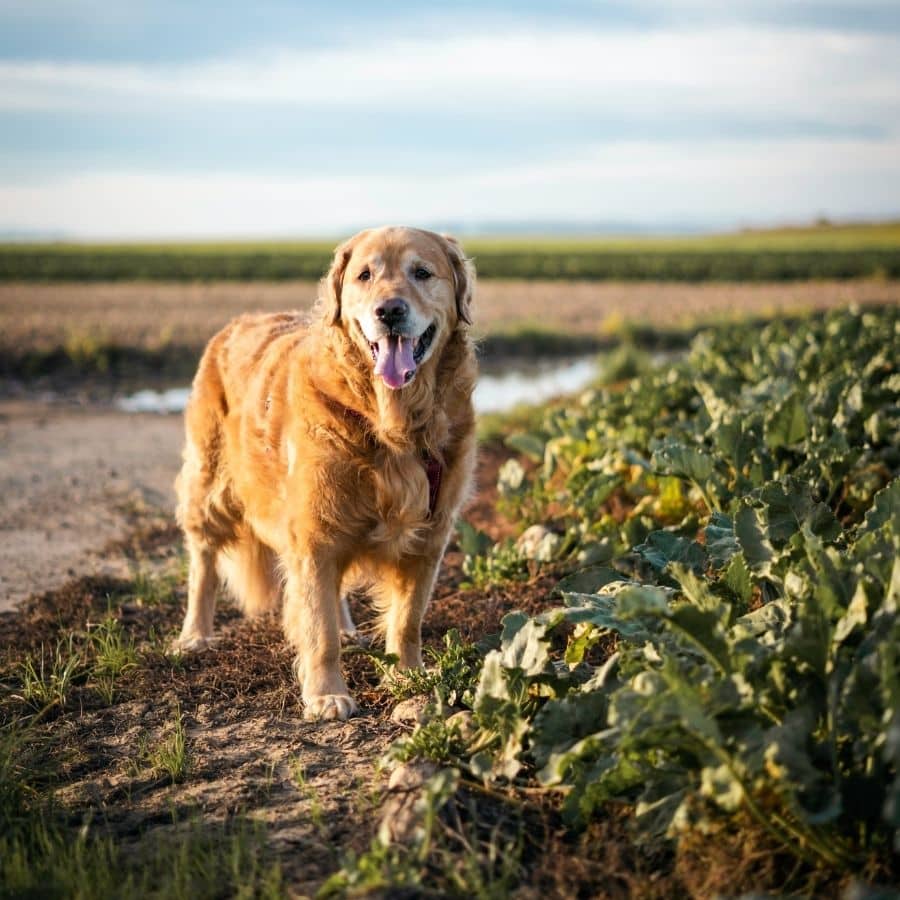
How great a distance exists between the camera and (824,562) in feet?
10.2

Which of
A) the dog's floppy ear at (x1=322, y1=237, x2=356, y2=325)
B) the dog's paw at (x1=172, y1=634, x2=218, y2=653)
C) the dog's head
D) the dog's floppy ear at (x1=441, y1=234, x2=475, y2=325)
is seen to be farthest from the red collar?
the dog's paw at (x1=172, y1=634, x2=218, y2=653)

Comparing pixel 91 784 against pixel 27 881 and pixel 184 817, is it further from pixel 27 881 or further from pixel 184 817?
pixel 27 881

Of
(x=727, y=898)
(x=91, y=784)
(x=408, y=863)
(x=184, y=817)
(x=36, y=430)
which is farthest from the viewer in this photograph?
(x=36, y=430)

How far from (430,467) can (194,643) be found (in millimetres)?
1900

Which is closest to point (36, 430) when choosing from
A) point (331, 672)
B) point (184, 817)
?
point (331, 672)

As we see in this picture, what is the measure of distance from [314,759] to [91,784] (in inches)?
33.8

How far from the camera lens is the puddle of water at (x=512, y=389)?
49.1ft

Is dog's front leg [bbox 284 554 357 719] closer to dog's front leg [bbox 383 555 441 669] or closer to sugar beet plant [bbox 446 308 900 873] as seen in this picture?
dog's front leg [bbox 383 555 441 669]

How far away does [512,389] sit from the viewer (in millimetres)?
17234

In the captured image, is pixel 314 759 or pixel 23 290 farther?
pixel 23 290

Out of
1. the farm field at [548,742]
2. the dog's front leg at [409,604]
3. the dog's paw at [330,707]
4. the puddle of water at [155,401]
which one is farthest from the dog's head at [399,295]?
the puddle of water at [155,401]

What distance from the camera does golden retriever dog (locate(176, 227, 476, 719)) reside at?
448 cm

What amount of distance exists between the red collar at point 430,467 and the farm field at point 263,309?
10943 mm

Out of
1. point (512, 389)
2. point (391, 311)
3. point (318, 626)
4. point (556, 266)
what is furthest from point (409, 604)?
point (556, 266)
